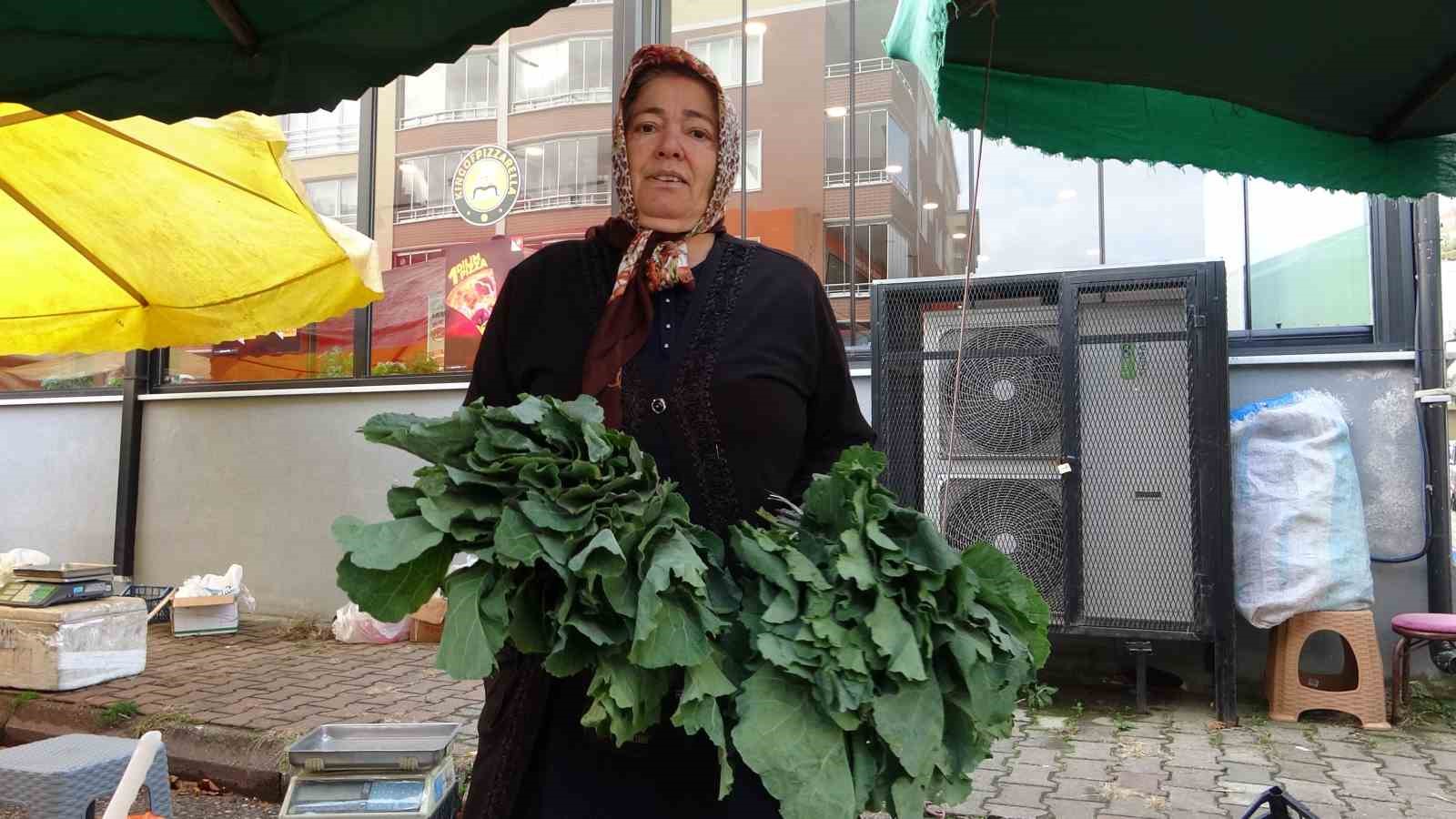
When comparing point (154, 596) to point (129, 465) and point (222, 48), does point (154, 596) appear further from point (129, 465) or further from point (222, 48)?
point (222, 48)

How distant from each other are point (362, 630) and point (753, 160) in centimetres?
433

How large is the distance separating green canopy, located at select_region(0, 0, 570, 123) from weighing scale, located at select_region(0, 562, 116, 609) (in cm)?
436

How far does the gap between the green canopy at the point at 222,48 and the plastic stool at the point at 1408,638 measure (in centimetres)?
481

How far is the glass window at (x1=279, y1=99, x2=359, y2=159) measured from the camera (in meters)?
7.91

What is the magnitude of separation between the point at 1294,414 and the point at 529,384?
467 centimetres

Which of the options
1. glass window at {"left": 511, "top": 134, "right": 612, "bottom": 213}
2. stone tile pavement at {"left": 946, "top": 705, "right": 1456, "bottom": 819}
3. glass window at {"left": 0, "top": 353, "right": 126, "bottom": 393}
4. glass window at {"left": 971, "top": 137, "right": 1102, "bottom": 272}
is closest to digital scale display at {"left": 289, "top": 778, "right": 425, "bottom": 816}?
stone tile pavement at {"left": 946, "top": 705, "right": 1456, "bottom": 819}

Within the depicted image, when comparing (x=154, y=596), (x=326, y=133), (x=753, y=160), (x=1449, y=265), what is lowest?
(x=154, y=596)

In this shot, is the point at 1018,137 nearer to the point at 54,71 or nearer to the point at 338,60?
the point at 338,60

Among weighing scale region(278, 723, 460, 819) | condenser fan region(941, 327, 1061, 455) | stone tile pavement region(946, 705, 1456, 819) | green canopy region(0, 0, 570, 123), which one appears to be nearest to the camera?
green canopy region(0, 0, 570, 123)

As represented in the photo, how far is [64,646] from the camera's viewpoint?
17.5 ft

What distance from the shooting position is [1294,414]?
4918 millimetres

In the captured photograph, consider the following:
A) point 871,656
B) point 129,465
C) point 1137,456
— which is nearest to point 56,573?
point 129,465

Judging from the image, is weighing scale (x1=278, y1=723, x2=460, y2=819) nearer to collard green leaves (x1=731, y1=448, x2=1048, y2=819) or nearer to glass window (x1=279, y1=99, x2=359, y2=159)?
collard green leaves (x1=731, y1=448, x2=1048, y2=819)

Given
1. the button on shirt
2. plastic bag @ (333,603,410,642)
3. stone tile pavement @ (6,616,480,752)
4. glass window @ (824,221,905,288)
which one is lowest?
stone tile pavement @ (6,616,480,752)
